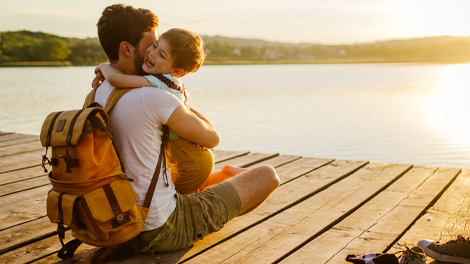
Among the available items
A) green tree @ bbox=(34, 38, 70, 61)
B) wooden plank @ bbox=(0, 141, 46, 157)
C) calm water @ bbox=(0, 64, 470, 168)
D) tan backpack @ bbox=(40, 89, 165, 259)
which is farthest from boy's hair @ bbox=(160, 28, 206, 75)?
green tree @ bbox=(34, 38, 70, 61)

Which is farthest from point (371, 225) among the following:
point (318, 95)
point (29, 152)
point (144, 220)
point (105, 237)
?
point (318, 95)

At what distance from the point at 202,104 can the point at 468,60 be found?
35495mm

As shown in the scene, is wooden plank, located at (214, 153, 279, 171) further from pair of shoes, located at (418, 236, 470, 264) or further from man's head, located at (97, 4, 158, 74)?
pair of shoes, located at (418, 236, 470, 264)

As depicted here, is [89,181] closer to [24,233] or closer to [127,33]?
[127,33]

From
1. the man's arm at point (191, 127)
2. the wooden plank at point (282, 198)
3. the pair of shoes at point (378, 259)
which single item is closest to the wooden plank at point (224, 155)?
the wooden plank at point (282, 198)

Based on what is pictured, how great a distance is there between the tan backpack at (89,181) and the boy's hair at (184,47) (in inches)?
19.7

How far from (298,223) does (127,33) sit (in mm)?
1533

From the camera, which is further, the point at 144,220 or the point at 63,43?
the point at 63,43

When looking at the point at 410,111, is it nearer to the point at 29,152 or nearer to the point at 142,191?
the point at 29,152

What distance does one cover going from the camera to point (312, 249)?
7.75ft

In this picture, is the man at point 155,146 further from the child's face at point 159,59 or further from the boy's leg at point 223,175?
the boy's leg at point 223,175

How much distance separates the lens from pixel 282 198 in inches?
128

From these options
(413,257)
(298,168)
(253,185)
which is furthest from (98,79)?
(298,168)

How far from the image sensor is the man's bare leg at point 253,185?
2.44m
